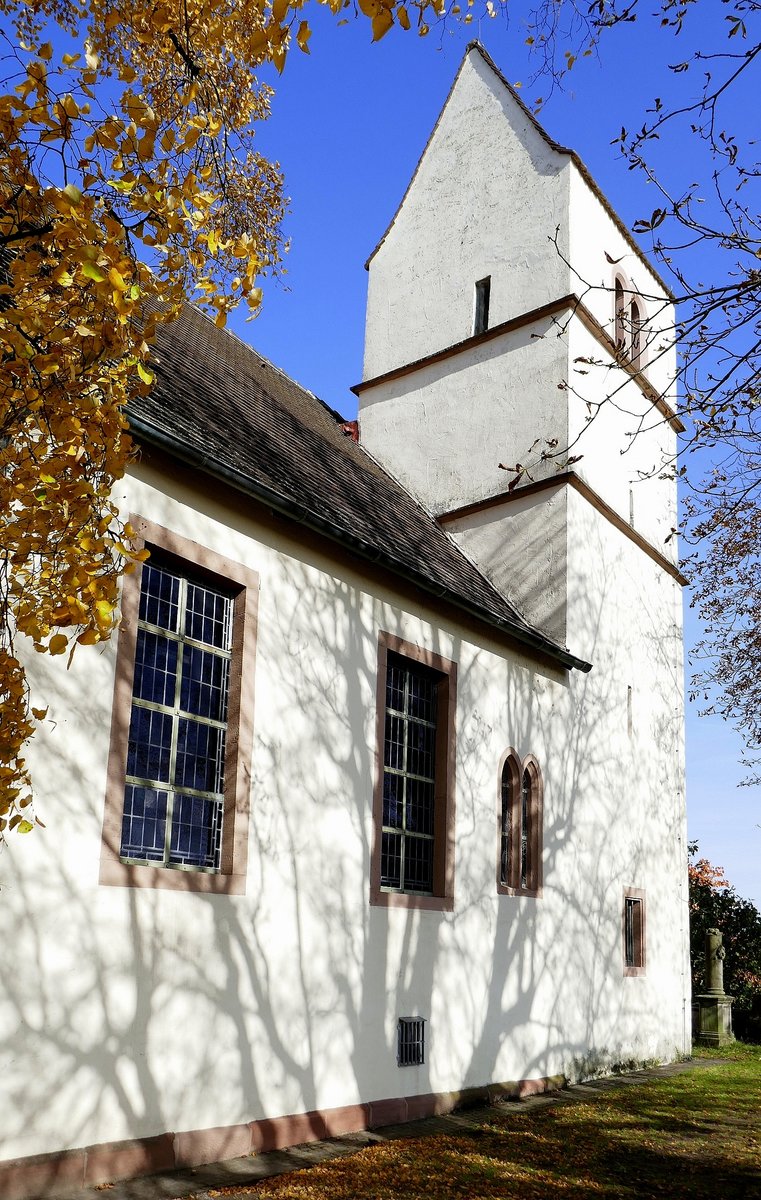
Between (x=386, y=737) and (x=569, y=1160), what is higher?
(x=386, y=737)

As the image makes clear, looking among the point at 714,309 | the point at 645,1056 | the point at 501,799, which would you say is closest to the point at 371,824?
the point at 501,799

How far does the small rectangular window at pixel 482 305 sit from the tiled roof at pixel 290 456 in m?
2.58

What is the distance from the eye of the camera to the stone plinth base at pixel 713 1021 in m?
18.5

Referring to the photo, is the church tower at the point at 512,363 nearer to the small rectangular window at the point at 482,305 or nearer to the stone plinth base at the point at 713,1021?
the small rectangular window at the point at 482,305

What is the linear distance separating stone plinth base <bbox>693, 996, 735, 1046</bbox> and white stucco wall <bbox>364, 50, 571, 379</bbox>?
12.1 metres

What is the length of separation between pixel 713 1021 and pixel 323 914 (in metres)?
12.5

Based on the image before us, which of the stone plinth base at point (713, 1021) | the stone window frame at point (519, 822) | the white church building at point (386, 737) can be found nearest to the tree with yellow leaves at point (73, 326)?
the white church building at point (386, 737)

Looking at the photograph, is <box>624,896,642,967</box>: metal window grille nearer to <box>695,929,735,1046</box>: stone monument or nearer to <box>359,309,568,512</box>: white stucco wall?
<box>695,929,735,1046</box>: stone monument

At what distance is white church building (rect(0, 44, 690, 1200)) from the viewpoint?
684 centimetres

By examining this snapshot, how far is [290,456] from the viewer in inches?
439

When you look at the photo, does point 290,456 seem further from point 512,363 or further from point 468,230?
point 468,230

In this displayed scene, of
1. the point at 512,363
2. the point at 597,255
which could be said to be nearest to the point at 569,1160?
the point at 512,363

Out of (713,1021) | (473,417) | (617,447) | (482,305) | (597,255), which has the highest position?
(597,255)

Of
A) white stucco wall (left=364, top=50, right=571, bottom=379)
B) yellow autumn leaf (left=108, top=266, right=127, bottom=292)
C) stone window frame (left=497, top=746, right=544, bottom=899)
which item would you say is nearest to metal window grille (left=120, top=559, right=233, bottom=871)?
yellow autumn leaf (left=108, top=266, right=127, bottom=292)
